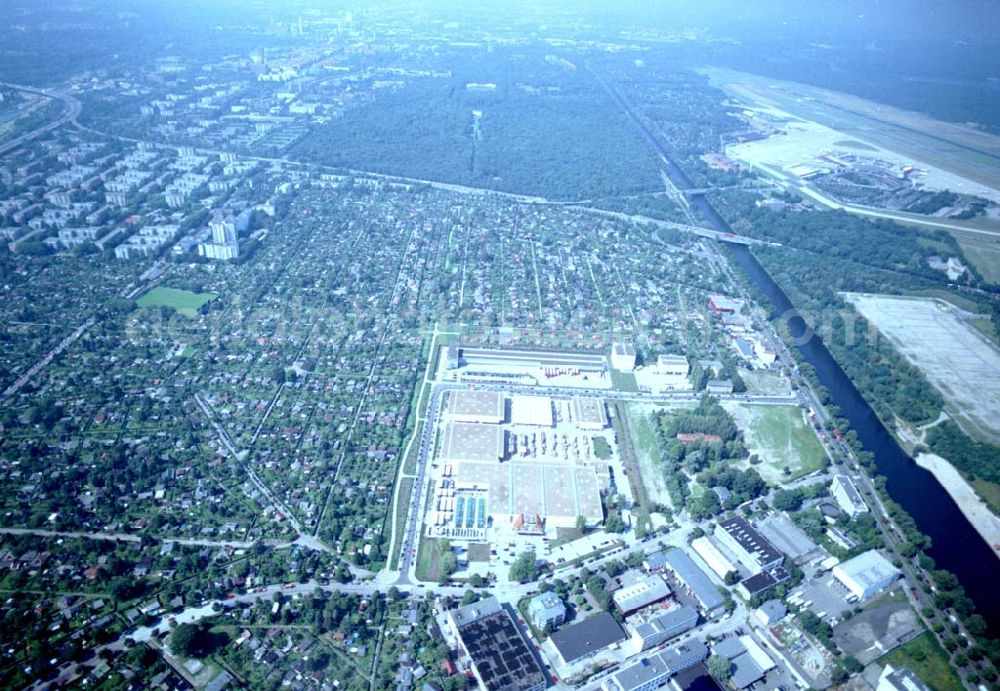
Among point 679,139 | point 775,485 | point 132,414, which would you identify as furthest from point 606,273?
point 679,139

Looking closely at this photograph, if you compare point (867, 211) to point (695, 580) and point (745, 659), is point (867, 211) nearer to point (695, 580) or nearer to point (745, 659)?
point (695, 580)

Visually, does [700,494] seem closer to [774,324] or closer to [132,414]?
[774,324]

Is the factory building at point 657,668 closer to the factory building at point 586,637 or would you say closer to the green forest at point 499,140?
the factory building at point 586,637

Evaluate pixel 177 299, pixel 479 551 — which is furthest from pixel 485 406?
pixel 177 299

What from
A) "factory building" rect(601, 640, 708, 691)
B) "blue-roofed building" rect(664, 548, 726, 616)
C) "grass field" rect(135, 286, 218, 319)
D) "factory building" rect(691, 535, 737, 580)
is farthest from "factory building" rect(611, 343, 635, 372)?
"grass field" rect(135, 286, 218, 319)

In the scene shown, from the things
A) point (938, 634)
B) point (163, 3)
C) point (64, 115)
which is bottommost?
point (938, 634)

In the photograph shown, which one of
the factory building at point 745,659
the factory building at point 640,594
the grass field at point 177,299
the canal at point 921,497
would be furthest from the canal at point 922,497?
the grass field at point 177,299
